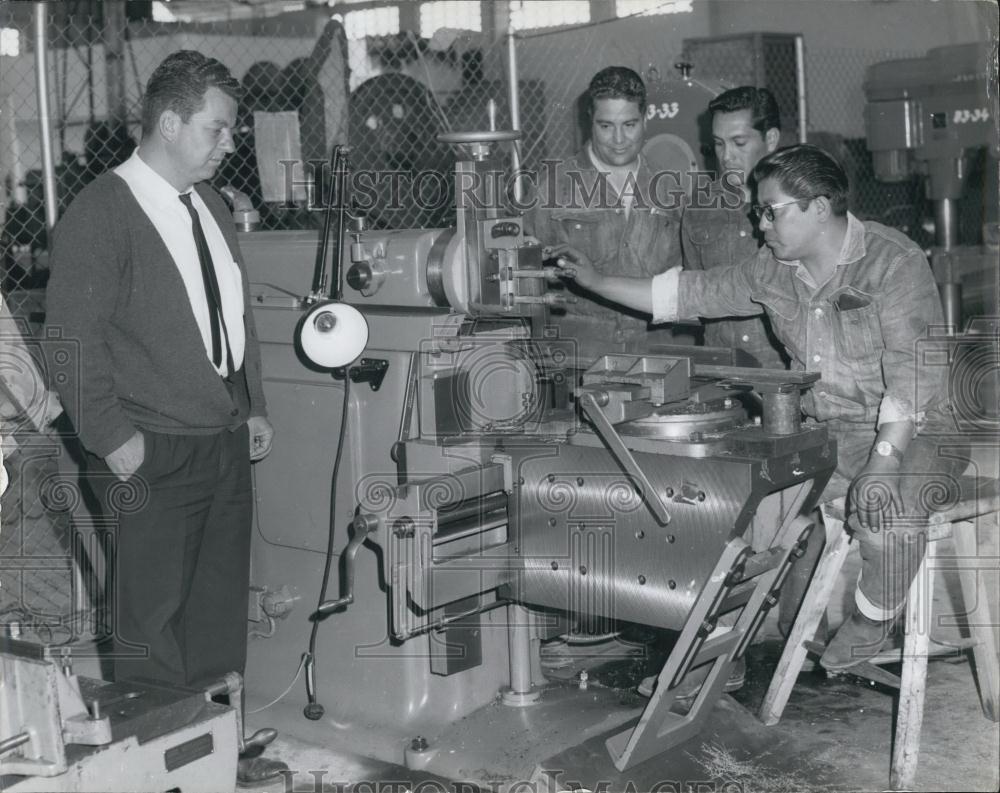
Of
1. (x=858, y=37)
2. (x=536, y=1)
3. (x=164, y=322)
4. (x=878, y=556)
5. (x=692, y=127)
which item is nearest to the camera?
(x=164, y=322)

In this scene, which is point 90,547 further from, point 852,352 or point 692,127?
point 692,127

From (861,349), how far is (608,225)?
899 millimetres

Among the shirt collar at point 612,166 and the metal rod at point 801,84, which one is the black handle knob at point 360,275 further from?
the metal rod at point 801,84

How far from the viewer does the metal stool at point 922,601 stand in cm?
217

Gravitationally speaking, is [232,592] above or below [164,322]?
below

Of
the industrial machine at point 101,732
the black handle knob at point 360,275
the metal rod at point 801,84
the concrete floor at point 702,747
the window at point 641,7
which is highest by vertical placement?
the window at point 641,7

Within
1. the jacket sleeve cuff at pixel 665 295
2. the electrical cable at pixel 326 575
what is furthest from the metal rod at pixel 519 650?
the jacket sleeve cuff at pixel 665 295

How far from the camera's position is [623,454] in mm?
1976

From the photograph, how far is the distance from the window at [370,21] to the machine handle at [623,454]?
3.94 m

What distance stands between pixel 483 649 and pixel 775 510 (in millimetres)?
681

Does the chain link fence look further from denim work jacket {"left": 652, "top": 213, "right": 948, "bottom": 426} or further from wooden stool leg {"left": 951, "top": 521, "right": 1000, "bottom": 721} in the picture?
wooden stool leg {"left": 951, "top": 521, "right": 1000, "bottom": 721}

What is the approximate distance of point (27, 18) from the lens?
4332mm

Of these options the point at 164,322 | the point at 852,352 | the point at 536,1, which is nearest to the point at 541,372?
the point at 852,352

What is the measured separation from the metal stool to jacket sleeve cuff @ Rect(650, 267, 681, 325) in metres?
0.51
